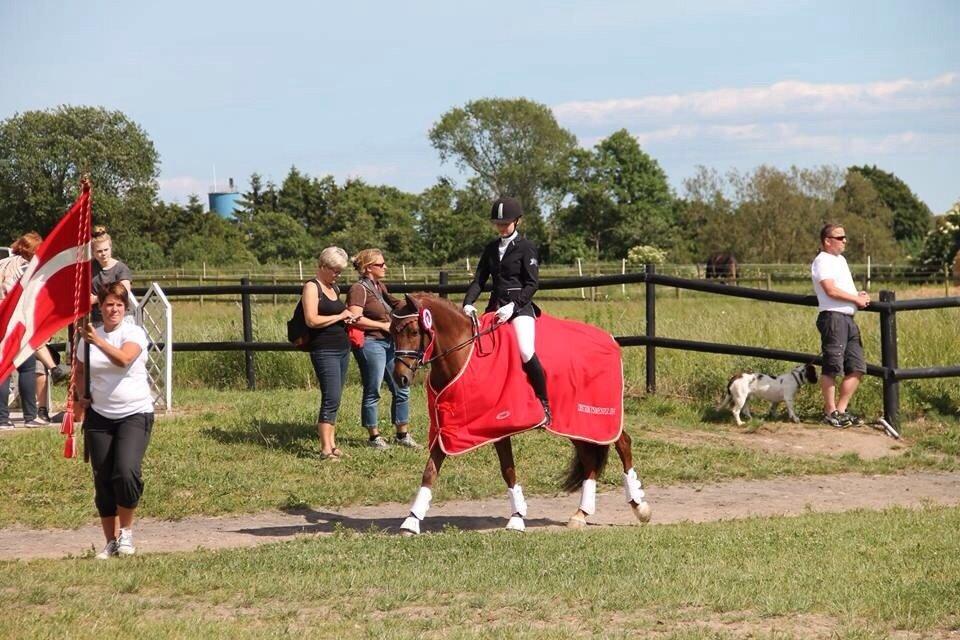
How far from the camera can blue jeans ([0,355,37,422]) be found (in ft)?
41.4

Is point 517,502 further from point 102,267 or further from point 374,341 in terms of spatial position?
point 102,267

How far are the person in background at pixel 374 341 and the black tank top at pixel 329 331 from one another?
14cm

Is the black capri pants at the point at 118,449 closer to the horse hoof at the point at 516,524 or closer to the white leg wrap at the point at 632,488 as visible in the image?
the horse hoof at the point at 516,524

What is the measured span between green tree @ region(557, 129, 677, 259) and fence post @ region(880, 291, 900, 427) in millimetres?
58340

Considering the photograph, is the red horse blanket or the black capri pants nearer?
the black capri pants

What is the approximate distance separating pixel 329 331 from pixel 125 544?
138 inches

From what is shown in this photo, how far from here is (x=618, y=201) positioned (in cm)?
7381

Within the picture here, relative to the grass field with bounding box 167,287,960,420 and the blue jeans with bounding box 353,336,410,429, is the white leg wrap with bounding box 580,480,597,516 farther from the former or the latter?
the grass field with bounding box 167,287,960,420

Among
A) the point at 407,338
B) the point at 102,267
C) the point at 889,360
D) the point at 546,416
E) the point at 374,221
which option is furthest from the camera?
the point at 374,221

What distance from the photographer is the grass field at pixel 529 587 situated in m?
6.02

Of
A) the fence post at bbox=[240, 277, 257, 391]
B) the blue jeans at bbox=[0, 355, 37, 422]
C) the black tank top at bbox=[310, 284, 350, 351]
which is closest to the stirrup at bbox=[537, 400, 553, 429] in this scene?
the black tank top at bbox=[310, 284, 350, 351]

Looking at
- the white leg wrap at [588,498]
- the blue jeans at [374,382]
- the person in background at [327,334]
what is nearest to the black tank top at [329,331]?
the person in background at [327,334]

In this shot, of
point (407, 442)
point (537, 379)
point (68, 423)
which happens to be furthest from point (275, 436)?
point (68, 423)

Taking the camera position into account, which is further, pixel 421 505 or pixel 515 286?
pixel 515 286
